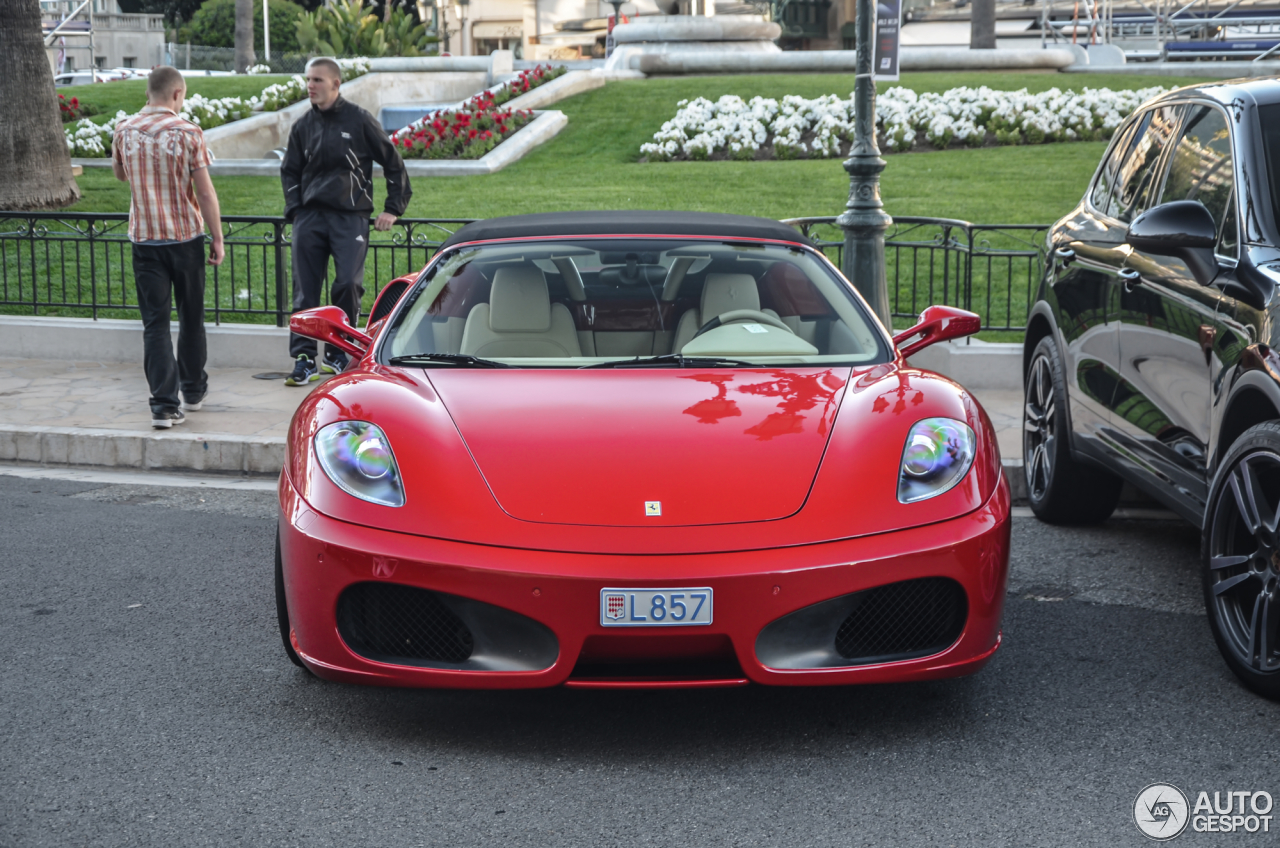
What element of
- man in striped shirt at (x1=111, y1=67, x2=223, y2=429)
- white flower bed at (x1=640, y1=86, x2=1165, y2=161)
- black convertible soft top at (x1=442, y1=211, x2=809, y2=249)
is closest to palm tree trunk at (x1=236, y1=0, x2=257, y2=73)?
white flower bed at (x1=640, y1=86, x2=1165, y2=161)

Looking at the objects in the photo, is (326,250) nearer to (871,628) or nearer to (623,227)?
(623,227)

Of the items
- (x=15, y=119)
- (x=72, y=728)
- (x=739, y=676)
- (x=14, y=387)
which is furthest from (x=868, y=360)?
(x=15, y=119)

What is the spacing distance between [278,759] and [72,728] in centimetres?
63

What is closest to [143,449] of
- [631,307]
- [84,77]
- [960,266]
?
[631,307]

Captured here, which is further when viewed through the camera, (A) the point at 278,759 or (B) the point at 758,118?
(B) the point at 758,118

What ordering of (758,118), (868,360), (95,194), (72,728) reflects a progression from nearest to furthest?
(72,728) → (868,360) → (95,194) → (758,118)

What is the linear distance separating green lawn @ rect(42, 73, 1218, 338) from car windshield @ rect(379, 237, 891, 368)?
667cm

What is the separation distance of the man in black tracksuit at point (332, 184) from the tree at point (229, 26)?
60064 mm

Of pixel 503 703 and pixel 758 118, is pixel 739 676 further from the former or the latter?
pixel 758 118

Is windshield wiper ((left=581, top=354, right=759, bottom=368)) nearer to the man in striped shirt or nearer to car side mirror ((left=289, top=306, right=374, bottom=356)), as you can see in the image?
car side mirror ((left=289, top=306, right=374, bottom=356))

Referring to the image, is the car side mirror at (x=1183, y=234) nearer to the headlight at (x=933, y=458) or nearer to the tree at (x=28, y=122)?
the headlight at (x=933, y=458)

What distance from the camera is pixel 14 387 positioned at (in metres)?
9.14

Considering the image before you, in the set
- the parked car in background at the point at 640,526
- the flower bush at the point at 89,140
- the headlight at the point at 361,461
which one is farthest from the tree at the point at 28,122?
the headlight at the point at 361,461

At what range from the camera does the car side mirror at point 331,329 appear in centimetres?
473
